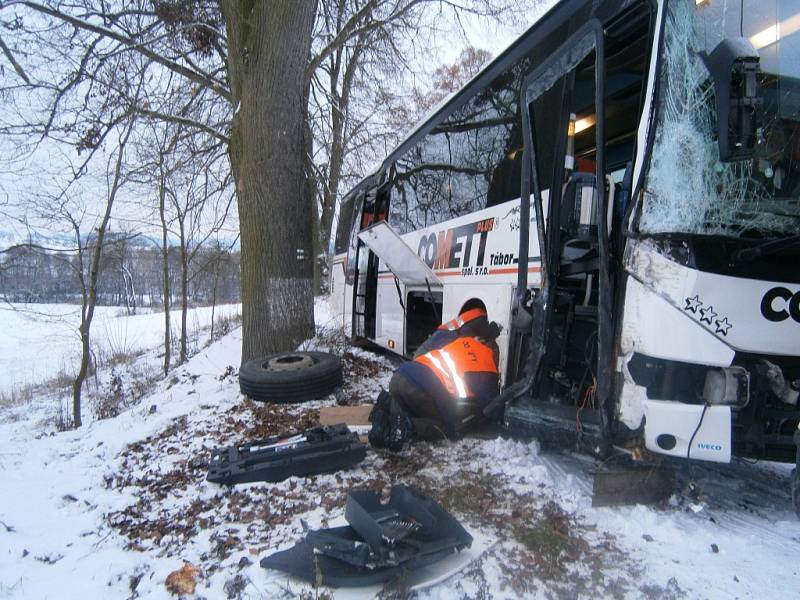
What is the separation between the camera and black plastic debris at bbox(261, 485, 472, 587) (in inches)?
78.4

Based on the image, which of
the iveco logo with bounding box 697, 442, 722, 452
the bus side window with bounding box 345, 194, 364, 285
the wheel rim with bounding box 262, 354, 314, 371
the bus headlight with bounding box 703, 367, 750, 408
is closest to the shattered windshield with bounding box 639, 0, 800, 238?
the bus headlight with bounding box 703, 367, 750, 408

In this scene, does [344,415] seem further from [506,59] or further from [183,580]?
[506,59]

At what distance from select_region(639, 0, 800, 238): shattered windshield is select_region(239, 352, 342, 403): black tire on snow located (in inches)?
136

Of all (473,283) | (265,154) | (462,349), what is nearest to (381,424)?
(462,349)

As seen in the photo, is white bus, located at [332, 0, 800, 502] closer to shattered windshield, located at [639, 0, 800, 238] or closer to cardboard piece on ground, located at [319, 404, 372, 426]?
shattered windshield, located at [639, 0, 800, 238]

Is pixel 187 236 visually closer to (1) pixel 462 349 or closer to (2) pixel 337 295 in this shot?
(2) pixel 337 295

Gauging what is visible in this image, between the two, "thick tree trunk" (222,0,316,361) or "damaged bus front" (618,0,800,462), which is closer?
"damaged bus front" (618,0,800,462)

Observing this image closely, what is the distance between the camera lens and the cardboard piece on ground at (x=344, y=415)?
4137 millimetres

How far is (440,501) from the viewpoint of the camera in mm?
2793

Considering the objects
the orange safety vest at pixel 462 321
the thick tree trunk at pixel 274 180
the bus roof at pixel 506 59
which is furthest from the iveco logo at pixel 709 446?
the thick tree trunk at pixel 274 180

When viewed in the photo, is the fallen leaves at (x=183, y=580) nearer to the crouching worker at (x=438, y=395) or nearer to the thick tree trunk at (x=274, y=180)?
the crouching worker at (x=438, y=395)

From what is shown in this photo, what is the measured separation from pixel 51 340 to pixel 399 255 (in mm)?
10463

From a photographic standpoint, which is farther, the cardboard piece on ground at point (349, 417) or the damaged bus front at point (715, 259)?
the cardboard piece on ground at point (349, 417)

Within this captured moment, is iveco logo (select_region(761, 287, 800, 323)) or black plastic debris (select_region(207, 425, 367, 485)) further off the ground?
iveco logo (select_region(761, 287, 800, 323))
